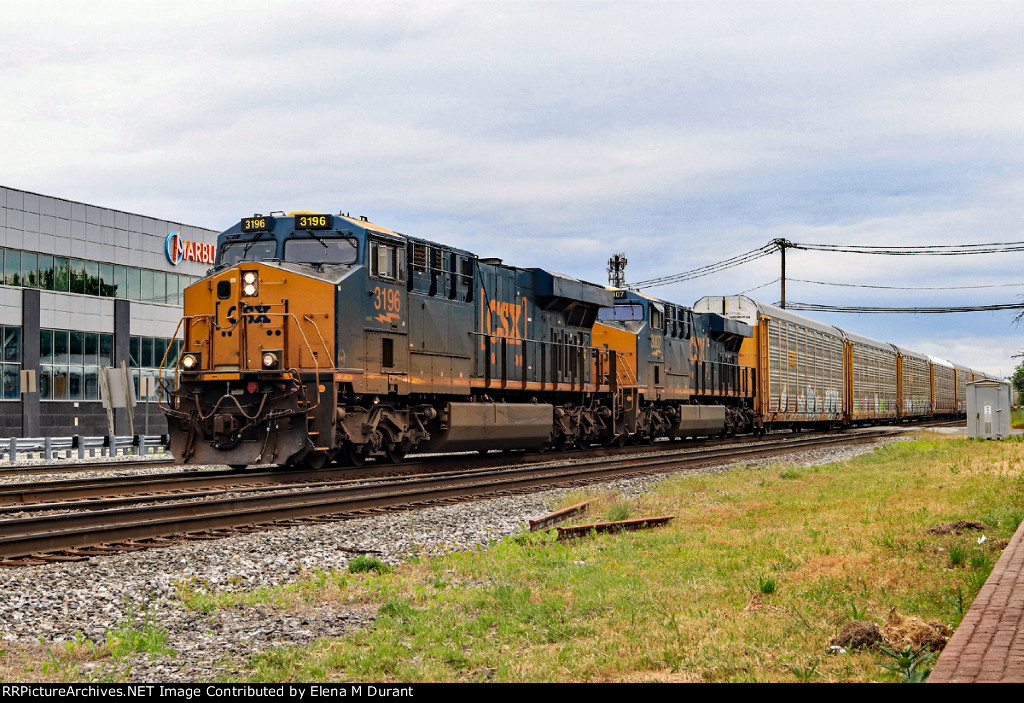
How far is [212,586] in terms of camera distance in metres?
7.57

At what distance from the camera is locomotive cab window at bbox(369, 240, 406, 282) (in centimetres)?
1566

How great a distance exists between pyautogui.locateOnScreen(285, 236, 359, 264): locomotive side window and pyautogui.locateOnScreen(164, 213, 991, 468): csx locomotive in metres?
0.02

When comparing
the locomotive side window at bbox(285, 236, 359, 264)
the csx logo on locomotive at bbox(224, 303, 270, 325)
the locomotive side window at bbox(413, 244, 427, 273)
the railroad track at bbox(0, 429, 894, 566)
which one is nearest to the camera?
the railroad track at bbox(0, 429, 894, 566)

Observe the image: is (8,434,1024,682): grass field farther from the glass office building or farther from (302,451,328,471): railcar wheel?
the glass office building

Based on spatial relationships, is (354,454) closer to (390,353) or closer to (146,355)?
(390,353)

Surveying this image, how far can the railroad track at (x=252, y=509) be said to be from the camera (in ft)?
28.2

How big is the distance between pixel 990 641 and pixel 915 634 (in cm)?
82

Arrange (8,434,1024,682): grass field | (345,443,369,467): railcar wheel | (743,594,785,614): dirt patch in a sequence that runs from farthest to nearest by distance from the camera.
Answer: (345,443,369,467): railcar wheel < (743,594,785,614): dirt patch < (8,434,1024,682): grass field

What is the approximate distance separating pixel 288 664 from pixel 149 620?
163 centimetres

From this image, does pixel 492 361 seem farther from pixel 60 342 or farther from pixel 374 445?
pixel 60 342

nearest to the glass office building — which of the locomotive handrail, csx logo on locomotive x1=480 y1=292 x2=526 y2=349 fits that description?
the locomotive handrail

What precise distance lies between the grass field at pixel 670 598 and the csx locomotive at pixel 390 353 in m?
5.63

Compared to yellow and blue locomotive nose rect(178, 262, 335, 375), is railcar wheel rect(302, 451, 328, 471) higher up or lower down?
lower down
